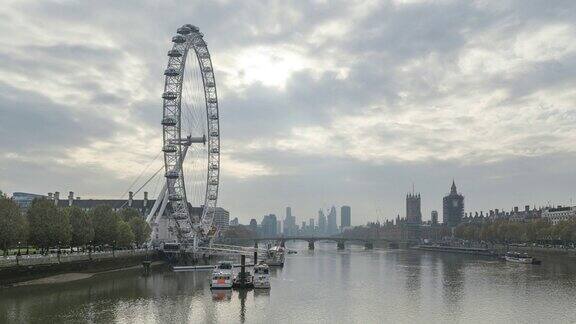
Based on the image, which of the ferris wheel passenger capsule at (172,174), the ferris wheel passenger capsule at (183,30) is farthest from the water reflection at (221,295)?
the ferris wheel passenger capsule at (183,30)

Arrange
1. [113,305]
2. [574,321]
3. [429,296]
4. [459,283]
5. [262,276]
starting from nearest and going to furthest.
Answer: [574,321]
[113,305]
[429,296]
[262,276]
[459,283]

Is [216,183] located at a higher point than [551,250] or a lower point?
higher

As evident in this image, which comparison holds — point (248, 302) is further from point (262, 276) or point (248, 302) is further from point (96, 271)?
point (96, 271)

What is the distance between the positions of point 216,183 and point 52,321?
3292 inches

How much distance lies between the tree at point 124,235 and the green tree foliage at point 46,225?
21.3 metres

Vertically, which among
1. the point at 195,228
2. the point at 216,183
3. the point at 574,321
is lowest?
the point at 574,321

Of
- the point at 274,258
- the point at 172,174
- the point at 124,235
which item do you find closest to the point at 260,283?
the point at 124,235

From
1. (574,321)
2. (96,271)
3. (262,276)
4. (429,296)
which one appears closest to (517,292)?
(429,296)

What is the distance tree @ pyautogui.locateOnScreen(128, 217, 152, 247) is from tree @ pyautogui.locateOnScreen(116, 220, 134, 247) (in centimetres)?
815

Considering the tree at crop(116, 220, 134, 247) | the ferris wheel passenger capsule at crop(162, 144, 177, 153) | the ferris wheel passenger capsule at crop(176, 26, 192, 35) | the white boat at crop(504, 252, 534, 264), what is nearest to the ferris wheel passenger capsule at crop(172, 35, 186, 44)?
the ferris wheel passenger capsule at crop(176, 26, 192, 35)

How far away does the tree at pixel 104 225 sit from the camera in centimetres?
9712

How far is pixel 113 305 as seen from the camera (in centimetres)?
5631

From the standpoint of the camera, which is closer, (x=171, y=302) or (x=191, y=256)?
(x=171, y=302)

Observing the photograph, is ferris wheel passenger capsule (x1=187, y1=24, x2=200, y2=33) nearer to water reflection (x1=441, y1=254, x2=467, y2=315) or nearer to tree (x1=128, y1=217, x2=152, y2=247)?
tree (x1=128, y1=217, x2=152, y2=247)
